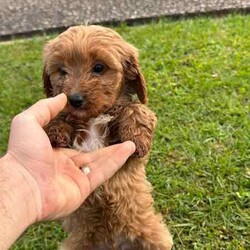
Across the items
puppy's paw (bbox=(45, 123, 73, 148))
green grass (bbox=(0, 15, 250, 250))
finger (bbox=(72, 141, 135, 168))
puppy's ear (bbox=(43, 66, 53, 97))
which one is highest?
puppy's ear (bbox=(43, 66, 53, 97))

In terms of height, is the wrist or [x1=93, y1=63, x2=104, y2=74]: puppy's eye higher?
[x1=93, y1=63, x2=104, y2=74]: puppy's eye

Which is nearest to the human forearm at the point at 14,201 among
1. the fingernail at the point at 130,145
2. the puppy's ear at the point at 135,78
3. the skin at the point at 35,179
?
the skin at the point at 35,179

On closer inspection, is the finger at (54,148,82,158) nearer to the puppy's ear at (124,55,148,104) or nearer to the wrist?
the wrist

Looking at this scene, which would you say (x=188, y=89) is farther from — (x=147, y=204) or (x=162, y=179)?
(x=147, y=204)

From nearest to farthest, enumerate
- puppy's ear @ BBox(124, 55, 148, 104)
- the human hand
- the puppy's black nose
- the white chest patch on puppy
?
the human hand, the puppy's black nose, the white chest patch on puppy, puppy's ear @ BBox(124, 55, 148, 104)

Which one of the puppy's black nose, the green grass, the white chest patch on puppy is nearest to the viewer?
the puppy's black nose

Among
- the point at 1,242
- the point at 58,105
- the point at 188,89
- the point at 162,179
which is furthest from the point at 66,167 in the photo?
the point at 188,89

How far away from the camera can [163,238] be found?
3.51 metres

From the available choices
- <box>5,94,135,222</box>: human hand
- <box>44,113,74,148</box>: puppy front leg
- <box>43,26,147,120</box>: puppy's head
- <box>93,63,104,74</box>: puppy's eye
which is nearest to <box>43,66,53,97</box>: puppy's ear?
<box>43,26,147,120</box>: puppy's head

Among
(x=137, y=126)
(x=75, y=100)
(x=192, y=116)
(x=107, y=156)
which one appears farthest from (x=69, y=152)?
(x=192, y=116)

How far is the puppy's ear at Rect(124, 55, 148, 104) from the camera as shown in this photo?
3361 mm

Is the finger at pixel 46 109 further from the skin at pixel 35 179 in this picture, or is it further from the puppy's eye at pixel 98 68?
the puppy's eye at pixel 98 68

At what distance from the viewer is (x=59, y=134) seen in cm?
318

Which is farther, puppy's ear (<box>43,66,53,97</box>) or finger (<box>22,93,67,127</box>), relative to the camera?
puppy's ear (<box>43,66,53,97</box>)
